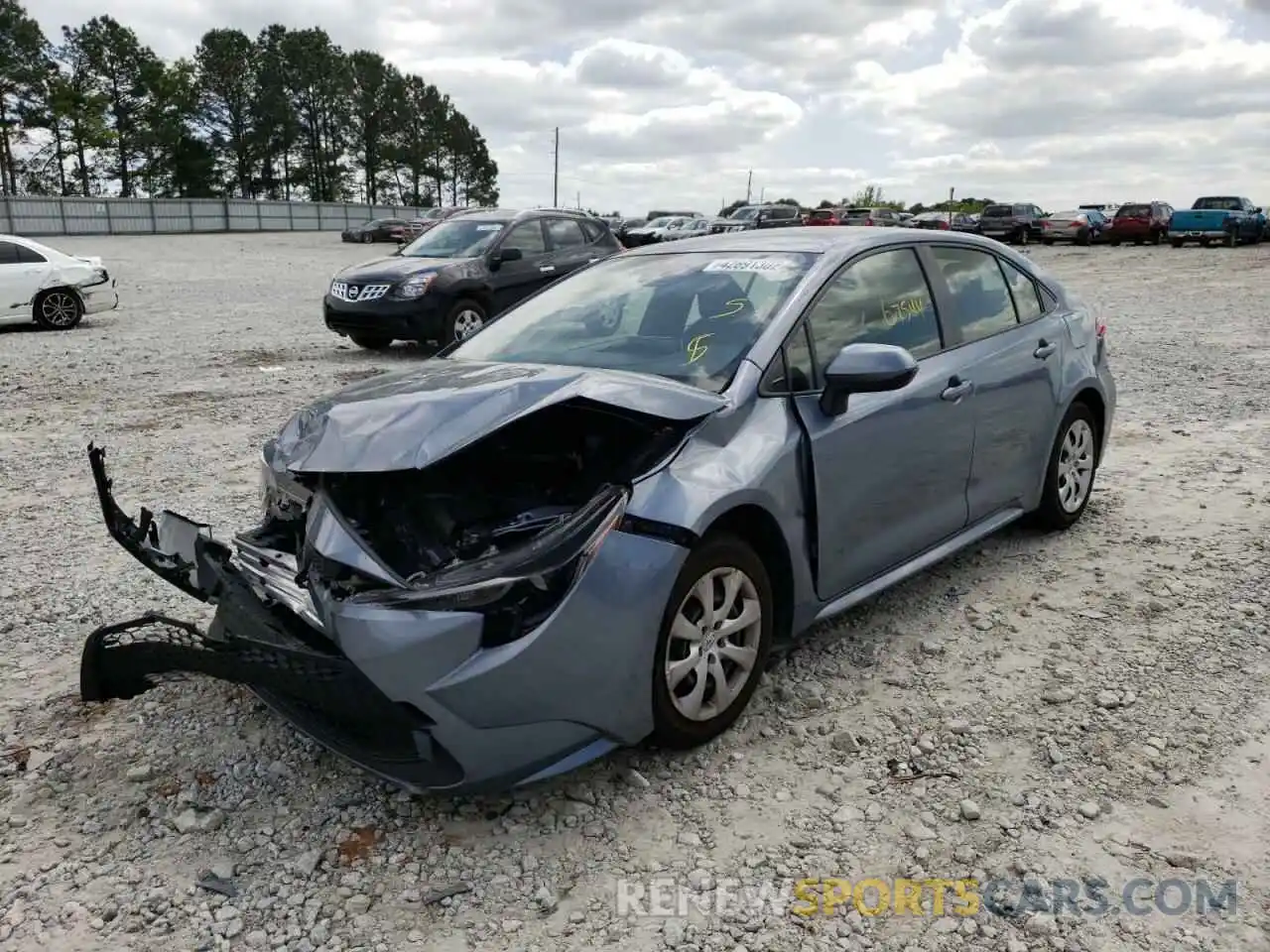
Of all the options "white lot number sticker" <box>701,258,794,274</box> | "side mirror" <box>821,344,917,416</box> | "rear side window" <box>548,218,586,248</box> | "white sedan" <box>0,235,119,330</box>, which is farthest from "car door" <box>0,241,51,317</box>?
"side mirror" <box>821,344,917,416</box>

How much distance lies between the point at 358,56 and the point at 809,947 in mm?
82794

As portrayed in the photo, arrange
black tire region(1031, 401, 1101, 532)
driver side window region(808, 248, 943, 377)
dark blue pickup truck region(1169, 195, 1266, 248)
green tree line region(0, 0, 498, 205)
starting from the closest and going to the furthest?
driver side window region(808, 248, 943, 377) < black tire region(1031, 401, 1101, 532) < dark blue pickup truck region(1169, 195, 1266, 248) < green tree line region(0, 0, 498, 205)

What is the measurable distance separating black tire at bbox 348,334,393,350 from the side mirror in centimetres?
876

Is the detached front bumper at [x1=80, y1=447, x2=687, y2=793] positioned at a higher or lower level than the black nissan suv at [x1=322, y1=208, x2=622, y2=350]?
lower

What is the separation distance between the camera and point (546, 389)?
10.1 ft

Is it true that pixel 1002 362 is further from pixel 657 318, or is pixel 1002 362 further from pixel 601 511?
pixel 601 511

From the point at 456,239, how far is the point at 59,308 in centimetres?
619

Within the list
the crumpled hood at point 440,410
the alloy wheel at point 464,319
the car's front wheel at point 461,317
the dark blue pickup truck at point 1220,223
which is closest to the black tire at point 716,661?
the crumpled hood at point 440,410

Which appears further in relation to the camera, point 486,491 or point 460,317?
point 460,317

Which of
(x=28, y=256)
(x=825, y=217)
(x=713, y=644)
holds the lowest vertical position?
(x=713, y=644)

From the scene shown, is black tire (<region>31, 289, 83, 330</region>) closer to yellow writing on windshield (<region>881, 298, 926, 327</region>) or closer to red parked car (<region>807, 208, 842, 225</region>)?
yellow writing on windshield (<region>881, 298, 926, 327</region>)

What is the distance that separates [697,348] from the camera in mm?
3639

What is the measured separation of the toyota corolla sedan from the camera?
8.72ft

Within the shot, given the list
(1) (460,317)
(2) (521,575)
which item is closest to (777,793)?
(2) (521,575)
